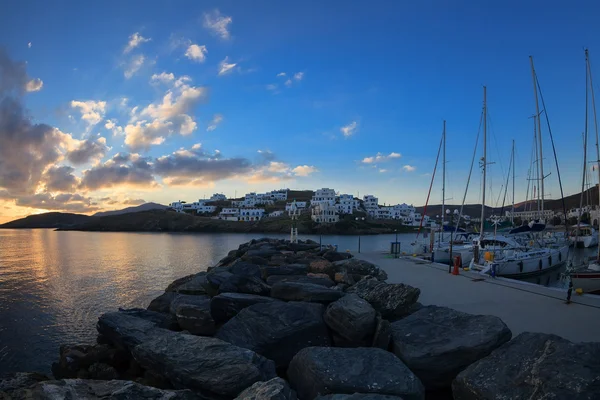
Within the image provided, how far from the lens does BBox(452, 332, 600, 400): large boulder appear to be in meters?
4.19

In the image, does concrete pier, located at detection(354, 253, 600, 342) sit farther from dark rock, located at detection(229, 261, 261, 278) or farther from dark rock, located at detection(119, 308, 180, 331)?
dark rock, located at detection(119, 308, 180, 331)

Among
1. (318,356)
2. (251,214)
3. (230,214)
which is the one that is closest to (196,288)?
(318,356)

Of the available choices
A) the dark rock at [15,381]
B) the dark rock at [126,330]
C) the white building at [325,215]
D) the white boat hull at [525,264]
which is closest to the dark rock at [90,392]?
the dark rock at [15,381]

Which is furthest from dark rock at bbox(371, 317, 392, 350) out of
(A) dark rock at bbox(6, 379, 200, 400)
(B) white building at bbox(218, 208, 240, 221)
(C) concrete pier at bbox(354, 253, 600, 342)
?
(B) white building at bbox(218, 208, 240, 221)

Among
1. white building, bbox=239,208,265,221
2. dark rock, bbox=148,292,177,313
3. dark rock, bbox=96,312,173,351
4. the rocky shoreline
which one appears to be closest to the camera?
the rocky shoreline

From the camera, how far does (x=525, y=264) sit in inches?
792

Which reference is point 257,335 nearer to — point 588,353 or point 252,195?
point 588,353

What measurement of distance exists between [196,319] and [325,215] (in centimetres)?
11382

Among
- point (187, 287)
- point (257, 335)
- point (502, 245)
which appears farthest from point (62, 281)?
point (502, 245)

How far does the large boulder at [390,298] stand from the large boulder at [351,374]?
2.98 metres

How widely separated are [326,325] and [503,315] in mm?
5084

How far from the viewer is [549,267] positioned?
74.4ft

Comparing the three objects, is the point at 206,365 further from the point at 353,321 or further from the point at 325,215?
the point at 325,215

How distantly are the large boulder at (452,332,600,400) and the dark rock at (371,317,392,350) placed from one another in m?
1.63
